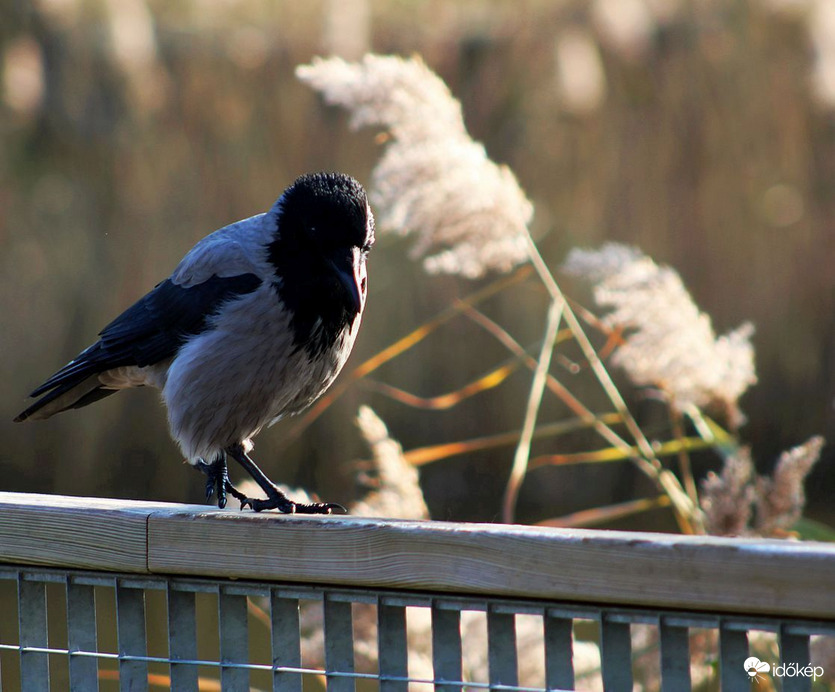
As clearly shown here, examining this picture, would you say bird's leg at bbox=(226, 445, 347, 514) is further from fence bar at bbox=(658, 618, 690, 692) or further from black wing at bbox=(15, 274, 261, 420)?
fence bar at bbox=(658, 618, 690, 692)

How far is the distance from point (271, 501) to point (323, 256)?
18.5 inches

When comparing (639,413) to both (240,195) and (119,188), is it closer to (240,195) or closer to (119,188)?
(240,195)

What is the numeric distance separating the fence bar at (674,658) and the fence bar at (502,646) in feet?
0.50

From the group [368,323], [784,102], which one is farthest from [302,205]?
[784,102]

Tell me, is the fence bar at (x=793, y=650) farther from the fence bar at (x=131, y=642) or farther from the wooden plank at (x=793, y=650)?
the fence bar at (x=131, y=642)

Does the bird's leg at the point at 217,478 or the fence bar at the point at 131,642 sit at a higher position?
the bird's leg at the point at 217,478

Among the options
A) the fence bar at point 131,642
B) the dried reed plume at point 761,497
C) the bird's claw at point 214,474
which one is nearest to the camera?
the fence bar at point 131,642

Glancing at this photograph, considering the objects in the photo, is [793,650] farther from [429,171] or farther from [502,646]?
[429,171]

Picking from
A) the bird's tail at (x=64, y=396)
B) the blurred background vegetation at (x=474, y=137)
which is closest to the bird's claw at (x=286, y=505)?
the bird's tail at (x=64, y=396)

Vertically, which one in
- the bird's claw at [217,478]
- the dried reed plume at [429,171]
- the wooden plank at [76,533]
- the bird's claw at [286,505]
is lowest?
the wooden plank at [76,533]

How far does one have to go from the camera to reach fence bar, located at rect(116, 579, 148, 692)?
1.28 meters

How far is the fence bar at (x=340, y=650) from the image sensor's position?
3.82 feet

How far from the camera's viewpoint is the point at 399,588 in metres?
1.13

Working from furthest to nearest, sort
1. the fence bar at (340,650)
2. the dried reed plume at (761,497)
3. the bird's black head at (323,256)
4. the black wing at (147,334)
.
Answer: the black wing at (147,334) < the bird's black head at (323,256) < the dried reed plume at (761,497) < the fence bar at (340,650)
